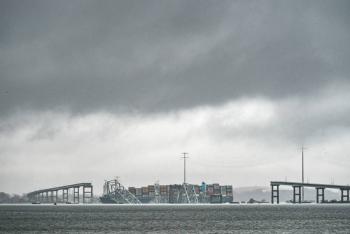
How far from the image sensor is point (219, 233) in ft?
406

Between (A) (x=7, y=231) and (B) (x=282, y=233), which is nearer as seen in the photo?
(B) (x=282, y=233)

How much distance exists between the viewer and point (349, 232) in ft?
409

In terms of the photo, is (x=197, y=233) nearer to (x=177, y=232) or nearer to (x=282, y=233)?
(x=177, y=232)

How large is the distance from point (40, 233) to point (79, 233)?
644cm

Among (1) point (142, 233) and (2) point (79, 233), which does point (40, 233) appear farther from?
(1) point (142, 233)

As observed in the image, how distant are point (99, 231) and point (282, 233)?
3062cm

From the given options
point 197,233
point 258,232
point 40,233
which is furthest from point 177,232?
point 40,233

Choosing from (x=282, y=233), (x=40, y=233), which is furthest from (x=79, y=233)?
(x=282, y=233)

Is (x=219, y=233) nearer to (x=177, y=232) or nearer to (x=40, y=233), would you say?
(x=177, y=232)

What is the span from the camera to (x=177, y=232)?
124688 mm

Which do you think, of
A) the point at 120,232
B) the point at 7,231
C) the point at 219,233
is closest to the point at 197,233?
the point at 219,233

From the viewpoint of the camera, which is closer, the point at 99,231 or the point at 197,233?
the point at 197,233

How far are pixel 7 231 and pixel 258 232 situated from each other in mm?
41964

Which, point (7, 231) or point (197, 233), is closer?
point (197, 233)
